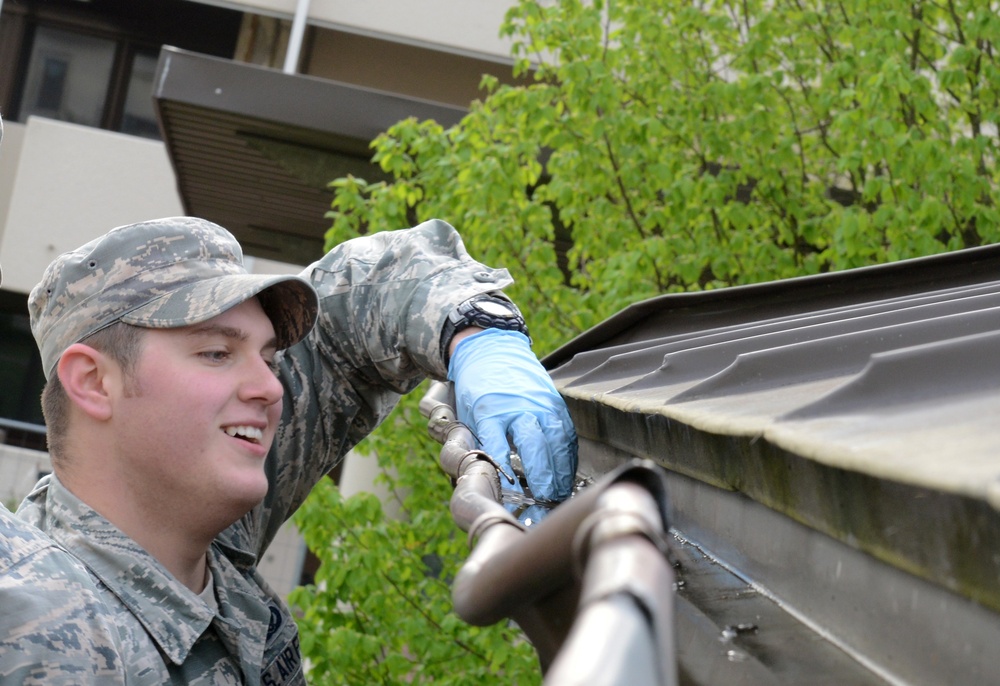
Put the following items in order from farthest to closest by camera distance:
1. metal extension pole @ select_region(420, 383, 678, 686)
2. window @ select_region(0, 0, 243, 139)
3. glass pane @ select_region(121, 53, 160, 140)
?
glass pane @ select_region(121, 53, 160, 140), window @ select_region(0, 0, 243, 139), metal extension pole @ select_region(420, 383, 678, 686)

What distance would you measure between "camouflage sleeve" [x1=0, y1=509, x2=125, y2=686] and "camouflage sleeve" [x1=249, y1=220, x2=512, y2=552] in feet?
3.60

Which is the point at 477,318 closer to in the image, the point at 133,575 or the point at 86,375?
the point at 86,375

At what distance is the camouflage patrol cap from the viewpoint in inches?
93.4

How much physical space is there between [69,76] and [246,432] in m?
15.0

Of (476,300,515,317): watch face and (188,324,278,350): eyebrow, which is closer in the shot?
(188,324,278,350): eyebrow

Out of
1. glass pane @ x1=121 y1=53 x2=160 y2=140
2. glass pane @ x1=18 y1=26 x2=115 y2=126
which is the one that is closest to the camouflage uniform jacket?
glass pane @ x1=121 y1=53 x2=160 y2=140

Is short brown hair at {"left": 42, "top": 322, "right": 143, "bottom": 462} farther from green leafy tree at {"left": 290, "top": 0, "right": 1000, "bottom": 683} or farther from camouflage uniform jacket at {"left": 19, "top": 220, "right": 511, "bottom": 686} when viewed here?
green leafy tree at {"left": 290, "top": 0, "right": 1000, "bottom": 683}

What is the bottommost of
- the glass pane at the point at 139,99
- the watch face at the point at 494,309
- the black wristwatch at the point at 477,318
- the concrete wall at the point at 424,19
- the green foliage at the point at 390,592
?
the green foliage at the point at 390,592

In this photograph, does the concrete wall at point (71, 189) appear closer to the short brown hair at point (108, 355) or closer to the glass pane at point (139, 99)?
the glass pane at point (139, 99)

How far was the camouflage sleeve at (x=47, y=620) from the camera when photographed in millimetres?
1697

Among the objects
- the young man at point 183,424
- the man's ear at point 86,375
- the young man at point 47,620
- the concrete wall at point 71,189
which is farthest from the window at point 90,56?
the young man at point 47,620

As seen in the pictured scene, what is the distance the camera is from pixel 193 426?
234 centimetres

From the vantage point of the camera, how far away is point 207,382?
2.38 m

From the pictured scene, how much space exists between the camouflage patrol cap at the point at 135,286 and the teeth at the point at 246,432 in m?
0.25
